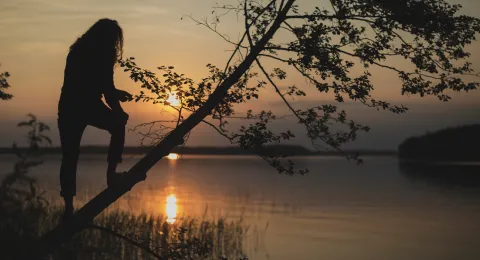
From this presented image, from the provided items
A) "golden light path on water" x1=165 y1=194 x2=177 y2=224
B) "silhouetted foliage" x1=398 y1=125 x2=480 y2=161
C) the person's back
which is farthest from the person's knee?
"silhouetted foliage" x1=398 y1=125 x2=480 y2=161

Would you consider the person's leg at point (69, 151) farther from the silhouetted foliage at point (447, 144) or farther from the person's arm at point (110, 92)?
the silhouetted foliage at point (447, 144)

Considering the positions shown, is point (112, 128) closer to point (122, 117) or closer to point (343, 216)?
point (122, 117)

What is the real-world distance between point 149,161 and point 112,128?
0.66 m

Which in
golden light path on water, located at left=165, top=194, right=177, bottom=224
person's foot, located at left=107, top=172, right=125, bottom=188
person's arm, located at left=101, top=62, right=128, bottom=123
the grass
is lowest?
golden light path on water, located at left=165, top=194, right=177, bottom=224

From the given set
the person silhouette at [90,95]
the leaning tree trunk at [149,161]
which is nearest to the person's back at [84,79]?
the person silhouette at [90,95]

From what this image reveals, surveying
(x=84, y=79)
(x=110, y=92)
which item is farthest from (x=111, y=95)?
(x=84, y=79)

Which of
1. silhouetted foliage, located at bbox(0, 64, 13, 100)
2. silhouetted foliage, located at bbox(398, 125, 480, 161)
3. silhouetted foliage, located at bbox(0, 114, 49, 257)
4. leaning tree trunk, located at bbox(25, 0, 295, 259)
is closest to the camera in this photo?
silhouetted foliage, located at bbox(0, 114, 49, 257)

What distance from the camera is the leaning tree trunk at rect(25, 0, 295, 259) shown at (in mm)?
7711

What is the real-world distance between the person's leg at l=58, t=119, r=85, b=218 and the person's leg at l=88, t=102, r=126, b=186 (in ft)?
0.71

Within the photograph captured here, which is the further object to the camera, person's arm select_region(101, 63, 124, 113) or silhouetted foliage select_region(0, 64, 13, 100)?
silhouetted foliage select_region(0, 64, 13, 100)

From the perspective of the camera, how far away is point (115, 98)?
795 centimetres

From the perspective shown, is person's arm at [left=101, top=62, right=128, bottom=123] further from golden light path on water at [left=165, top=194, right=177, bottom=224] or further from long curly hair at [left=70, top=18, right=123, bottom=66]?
golden light path on water at [left=165, top=194, right=177, bottom=224]

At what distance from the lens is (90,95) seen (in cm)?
780

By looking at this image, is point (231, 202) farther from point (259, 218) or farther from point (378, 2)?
point (378, 2)
